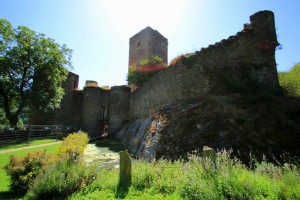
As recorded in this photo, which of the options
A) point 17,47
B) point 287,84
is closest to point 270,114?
point 287,84

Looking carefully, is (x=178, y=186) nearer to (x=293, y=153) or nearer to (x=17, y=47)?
(x=293, y=153)

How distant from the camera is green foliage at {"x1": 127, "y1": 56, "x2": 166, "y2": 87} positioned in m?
20.1

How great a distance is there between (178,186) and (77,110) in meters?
24.8

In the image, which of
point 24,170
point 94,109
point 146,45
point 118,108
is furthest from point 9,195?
point 146,45

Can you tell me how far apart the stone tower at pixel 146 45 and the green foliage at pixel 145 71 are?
7112 mm

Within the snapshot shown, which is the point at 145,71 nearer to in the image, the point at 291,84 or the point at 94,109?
the point at 94,109

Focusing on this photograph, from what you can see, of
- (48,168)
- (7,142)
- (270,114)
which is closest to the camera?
(48,168)

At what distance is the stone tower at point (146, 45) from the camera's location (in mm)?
27688

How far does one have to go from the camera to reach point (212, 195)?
13.5 feet

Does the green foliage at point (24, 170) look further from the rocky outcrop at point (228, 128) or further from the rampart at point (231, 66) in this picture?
the rampart at point (231, 66)

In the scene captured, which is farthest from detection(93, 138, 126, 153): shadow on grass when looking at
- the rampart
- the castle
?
the rampart

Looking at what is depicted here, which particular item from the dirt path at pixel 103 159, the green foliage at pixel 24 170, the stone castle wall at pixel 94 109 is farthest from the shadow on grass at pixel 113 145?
the stone castle wall at pixel 94 109

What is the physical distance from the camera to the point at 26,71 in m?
20.2

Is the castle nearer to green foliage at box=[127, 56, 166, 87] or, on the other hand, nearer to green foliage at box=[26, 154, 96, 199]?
green foliage at box=[127, 56, 166, 87]
